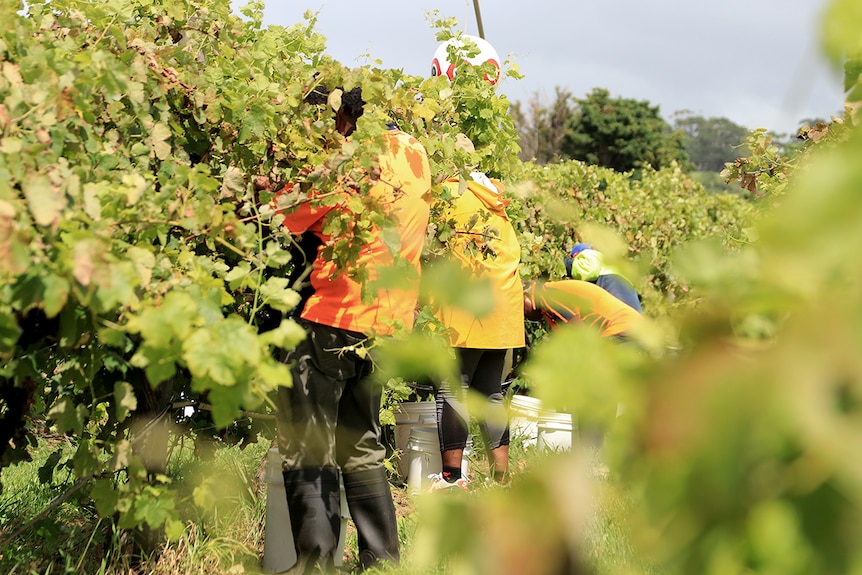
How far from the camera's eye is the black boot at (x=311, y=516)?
114 inches

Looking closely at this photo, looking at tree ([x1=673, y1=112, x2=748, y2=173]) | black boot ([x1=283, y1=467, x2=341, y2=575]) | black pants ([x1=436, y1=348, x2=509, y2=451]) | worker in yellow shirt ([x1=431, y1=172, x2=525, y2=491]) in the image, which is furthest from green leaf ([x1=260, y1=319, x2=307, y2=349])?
tree ([x1=673, y1=112, x2=748, y2=173])

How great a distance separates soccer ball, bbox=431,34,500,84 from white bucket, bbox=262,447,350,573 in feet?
6.54

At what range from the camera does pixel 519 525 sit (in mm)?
537

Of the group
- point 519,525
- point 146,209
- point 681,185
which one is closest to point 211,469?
point 146,209

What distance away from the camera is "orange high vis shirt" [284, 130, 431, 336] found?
2.71m

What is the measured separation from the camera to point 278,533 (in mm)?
3199

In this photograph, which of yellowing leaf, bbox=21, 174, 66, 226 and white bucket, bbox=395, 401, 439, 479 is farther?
white bucket, bbox=395, 401, 439, 479

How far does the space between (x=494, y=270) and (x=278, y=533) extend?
1.69m

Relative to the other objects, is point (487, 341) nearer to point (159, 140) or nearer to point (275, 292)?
point (159, 140)

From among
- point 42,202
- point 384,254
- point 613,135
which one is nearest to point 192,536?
point 384,254

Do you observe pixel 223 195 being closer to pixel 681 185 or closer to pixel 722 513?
pixel 722 513

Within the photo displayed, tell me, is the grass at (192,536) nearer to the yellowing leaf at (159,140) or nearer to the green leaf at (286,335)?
the yellowing leaf at (159,140)

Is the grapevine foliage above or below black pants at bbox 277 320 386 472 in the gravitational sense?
above

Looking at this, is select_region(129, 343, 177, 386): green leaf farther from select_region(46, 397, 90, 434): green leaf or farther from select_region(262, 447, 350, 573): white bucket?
select_region(262, 447, 350, 573): white bucket
